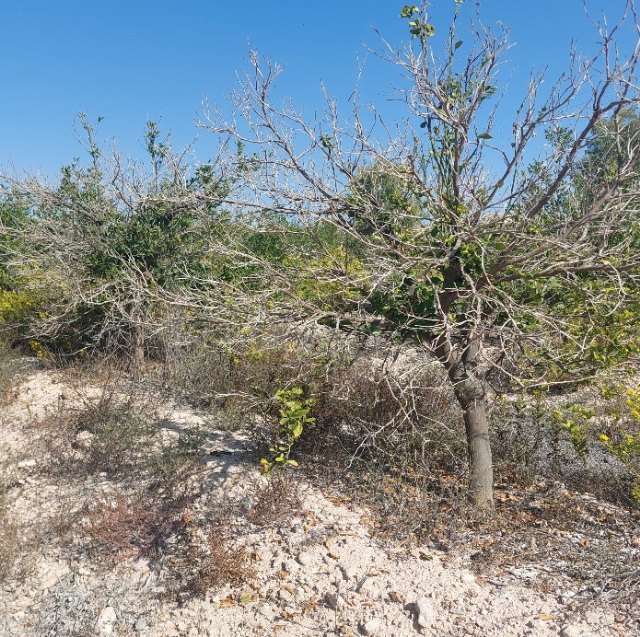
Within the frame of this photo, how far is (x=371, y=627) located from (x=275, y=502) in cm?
127

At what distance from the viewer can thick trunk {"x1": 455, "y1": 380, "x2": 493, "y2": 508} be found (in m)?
4.43

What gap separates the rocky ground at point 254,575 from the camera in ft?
11.3

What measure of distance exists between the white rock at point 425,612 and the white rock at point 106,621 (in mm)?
1789

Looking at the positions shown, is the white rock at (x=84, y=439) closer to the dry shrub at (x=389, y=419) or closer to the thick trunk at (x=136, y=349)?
the thick trunk at (x=136, y=349)

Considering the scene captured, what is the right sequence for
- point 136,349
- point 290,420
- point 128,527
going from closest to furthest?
point 128,527 < point 290,420 < point 136,349

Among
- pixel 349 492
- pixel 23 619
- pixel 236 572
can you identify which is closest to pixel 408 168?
pixel 349 492

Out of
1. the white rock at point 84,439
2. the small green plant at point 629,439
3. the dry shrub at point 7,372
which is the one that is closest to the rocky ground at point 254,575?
the small green plant at point 629,439

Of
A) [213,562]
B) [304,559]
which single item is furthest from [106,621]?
[304,559]

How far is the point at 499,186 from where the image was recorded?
3.88 m

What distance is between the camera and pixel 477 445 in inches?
175

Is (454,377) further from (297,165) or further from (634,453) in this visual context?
(297,165)

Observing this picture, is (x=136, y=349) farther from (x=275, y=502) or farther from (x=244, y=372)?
(x=275, y=502)

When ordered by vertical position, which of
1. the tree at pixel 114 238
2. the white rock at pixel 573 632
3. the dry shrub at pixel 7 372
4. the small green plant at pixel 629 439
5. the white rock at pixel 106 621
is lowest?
the white rock at pixel 106 621

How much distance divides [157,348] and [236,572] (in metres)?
4.53
